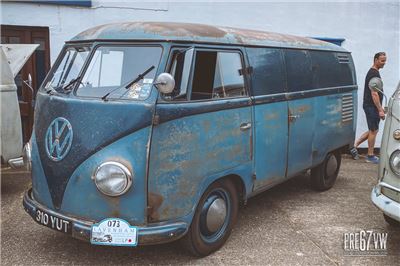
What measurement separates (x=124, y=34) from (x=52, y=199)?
4.78 feet

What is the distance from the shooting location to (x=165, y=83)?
10.6ft

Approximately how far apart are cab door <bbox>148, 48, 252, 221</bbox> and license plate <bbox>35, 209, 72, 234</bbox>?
65 cm

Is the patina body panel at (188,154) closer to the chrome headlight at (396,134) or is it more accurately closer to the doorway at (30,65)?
the chrome headlight at (396,134)

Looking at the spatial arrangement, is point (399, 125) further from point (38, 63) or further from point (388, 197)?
point (38, 63)

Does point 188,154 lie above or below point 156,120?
below

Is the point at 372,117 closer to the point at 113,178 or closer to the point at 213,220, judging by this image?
the point at 213,220

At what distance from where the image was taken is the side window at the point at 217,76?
3.61 meters

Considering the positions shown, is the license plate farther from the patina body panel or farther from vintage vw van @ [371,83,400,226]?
vintage vw van @ [371,83,400,226]

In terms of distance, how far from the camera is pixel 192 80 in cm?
355

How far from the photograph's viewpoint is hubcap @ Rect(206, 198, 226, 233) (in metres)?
3.75

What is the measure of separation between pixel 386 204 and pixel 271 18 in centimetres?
496

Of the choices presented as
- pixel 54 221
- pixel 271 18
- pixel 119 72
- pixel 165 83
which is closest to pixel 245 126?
pixel 165 83

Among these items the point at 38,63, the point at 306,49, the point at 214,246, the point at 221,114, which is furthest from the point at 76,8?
the point at 214,246

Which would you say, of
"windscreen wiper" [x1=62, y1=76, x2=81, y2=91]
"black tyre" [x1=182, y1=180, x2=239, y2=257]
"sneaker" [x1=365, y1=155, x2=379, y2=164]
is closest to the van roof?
"windscreen wiper" [x1=62, y1=76, x2=81, y2=91]
